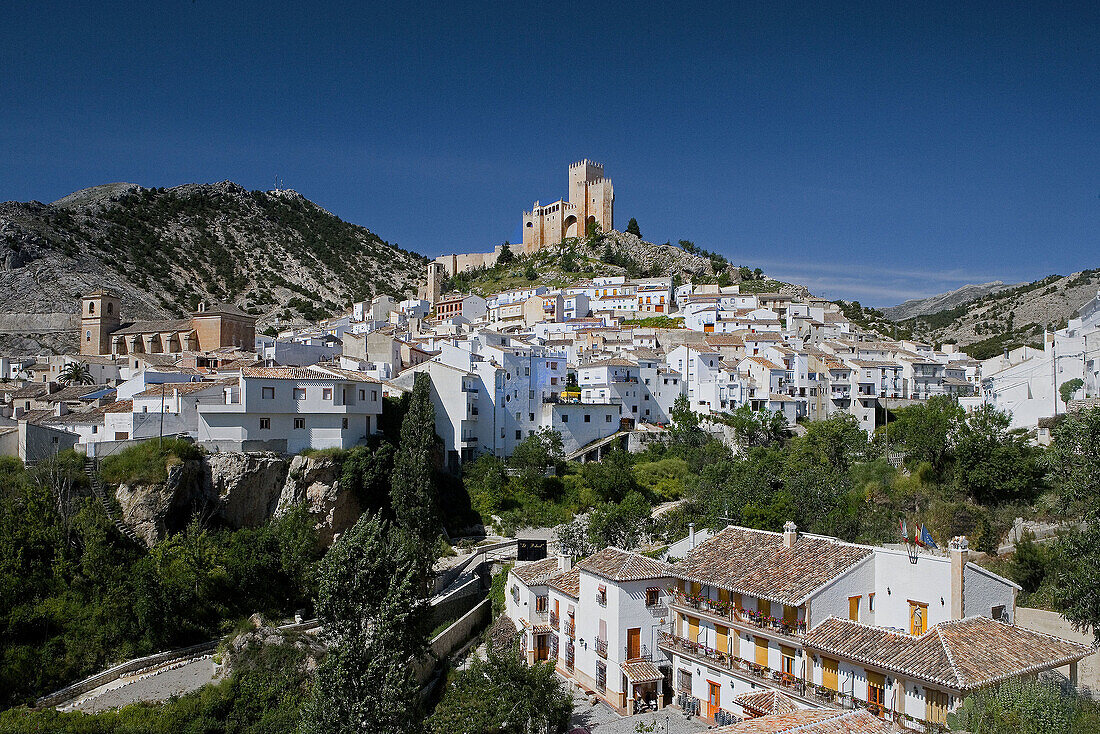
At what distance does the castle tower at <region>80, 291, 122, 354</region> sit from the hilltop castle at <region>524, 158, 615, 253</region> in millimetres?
61686

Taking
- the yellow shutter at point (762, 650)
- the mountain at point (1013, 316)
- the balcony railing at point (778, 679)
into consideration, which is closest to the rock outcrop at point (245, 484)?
the balcony railing at point (778, 679)

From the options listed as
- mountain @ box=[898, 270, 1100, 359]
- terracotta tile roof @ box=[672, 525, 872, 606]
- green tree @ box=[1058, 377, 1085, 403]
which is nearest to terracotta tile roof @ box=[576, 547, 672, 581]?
terracotta tile roof @ box=[672, 525, 872, 606]

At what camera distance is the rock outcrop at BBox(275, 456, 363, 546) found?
3444 cm

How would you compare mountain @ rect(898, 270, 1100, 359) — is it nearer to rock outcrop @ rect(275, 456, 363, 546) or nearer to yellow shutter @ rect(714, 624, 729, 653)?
rock outcrop @ rect(275, 456, 363, 546)

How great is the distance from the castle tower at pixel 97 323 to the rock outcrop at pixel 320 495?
39.6 m

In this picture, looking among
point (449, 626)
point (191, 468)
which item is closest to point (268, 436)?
point (191, 468)

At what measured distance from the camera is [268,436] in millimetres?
35156

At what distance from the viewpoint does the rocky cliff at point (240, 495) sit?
102 feet

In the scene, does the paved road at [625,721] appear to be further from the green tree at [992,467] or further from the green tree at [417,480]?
the green tree at [992,467]

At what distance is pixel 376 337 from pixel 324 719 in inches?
1357

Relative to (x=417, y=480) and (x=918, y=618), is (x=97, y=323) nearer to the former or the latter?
(x=417, y=480)

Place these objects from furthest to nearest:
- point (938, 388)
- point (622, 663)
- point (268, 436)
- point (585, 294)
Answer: point (585, 294), point (938, 388), point (268, 436), point (622, 663)

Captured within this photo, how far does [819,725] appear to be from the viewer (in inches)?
526

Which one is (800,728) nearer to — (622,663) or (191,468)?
(622,663)
